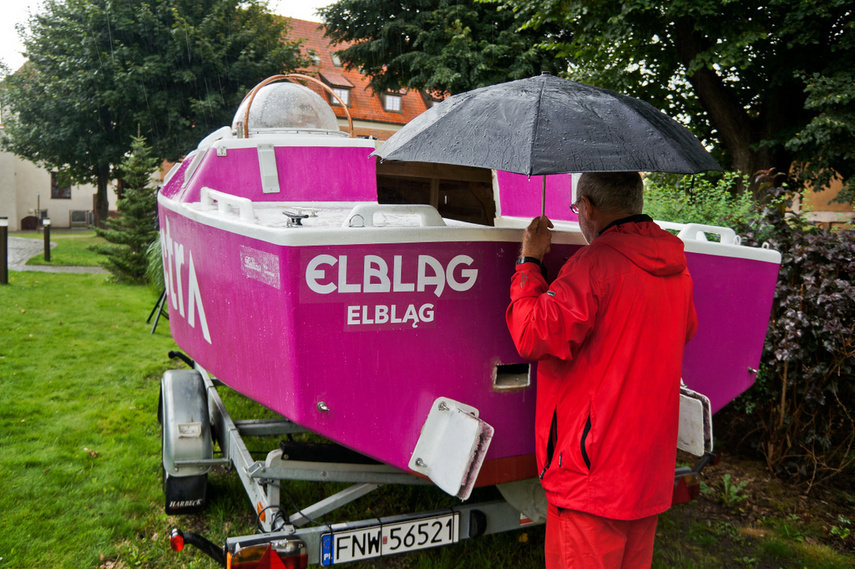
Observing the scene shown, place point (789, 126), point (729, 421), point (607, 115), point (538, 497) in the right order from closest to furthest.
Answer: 1. point (607, 115)
2. point (538, 497)
3. point (729, 421)
4. point (789, 126)

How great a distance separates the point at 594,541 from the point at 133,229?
496 inches

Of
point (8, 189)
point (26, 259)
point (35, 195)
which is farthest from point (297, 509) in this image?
point (35, 195)

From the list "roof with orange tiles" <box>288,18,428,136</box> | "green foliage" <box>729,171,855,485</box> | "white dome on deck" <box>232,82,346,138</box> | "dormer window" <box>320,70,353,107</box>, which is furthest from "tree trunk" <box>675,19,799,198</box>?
"dormer window" <box>320,70,353,107</box>

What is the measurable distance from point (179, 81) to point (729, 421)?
765 inches

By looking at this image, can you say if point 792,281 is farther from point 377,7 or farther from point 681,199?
point 377,7

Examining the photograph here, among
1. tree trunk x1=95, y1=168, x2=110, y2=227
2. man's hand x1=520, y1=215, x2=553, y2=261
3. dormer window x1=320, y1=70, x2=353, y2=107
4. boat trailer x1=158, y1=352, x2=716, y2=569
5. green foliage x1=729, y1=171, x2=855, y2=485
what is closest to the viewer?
man's hand x1=520, y1=215, x2=553, y2=261

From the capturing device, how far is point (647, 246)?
7.02 ft

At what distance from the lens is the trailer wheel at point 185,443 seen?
335 cm

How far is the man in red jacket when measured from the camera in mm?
2088

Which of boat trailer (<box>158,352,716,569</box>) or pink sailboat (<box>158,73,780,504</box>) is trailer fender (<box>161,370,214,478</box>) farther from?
pink sailboat (<box>158,73,780,504</box>)

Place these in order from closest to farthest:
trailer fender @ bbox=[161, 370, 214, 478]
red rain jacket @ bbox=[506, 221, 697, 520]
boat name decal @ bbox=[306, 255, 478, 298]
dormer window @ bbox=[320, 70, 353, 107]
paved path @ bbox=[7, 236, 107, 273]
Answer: red rain jacket @ bbox=[506, 221, 697, 520] < boat name decal @ bbox=[306, 255, 478, 298] < trailer fender @ bbox=[161, 370, 214, 478] < paved path @ bbox=[7, 236, 107, 273] < dormer window @ bbox=[320, 70, 353, 107]

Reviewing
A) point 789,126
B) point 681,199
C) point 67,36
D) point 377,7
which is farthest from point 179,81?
point 681,199

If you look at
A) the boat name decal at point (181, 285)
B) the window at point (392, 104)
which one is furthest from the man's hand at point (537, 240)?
the window at point (392, 104)

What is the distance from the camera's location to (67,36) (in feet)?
67.2
